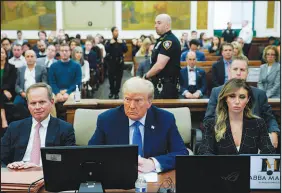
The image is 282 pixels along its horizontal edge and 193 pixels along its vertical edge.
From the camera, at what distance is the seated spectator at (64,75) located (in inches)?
254

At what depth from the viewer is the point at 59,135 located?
3137 millimetres

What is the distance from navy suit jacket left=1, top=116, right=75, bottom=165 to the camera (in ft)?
10.2

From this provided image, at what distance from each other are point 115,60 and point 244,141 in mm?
6413

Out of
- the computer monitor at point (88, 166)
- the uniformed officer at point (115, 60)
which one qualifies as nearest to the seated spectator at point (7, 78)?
the uniformed officer at point (115, 60)

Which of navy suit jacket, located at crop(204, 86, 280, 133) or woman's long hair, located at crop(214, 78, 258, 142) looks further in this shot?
navy suit jacket, located at crop(204, 86, 280, 133)

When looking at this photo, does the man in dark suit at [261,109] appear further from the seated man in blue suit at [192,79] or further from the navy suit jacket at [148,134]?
the seated man in blue suit at [192,79]

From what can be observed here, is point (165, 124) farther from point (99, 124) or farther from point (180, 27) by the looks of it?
point (180, 27)

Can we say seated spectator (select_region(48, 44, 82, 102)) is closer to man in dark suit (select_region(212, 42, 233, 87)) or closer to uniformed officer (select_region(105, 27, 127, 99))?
man in dark suit (select_region(212, 42, 233, 87))

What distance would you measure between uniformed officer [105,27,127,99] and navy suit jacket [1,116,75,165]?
610cm

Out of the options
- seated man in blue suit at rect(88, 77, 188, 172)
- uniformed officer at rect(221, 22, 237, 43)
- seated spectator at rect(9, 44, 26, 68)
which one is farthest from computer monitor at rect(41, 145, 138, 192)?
uniformed officer at rect(221, 22, 237, 43)

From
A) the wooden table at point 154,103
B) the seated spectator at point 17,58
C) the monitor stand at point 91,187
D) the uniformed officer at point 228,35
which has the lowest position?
the monitor stand at point 91,187

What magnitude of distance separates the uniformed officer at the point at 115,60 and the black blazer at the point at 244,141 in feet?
20.5

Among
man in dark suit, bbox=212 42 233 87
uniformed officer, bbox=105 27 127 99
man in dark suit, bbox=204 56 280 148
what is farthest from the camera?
uniformed officer, bbox=105 27 127 99

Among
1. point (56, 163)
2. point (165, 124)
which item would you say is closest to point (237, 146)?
point (165, 124)
